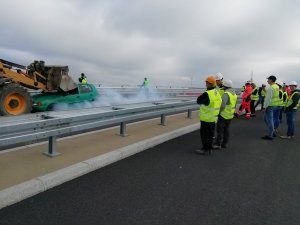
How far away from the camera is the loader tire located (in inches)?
418

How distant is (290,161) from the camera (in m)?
6.48

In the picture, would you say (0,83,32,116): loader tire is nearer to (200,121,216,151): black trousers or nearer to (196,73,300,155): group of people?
(196,73,300,155): group of people

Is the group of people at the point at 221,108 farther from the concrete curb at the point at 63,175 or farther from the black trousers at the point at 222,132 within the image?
the concrete curb at the point at 63,175

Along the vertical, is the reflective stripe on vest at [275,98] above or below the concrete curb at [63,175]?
above

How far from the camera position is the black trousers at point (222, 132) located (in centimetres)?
749

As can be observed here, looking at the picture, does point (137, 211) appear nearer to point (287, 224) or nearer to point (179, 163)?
point (287, 224)

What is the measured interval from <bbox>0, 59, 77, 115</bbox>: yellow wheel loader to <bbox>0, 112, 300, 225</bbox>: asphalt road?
6.46 meters

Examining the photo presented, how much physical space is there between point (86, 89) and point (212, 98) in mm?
8321

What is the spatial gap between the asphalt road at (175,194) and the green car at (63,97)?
6.90 m

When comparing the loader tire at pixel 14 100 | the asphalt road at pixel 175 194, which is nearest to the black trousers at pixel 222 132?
the asphalt road at pixel 175 194

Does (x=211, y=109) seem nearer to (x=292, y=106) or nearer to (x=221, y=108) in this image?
(x=221, y=108)

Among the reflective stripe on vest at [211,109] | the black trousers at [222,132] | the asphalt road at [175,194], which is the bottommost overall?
the asphalt road at [175,194]

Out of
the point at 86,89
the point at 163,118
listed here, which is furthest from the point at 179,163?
the point at 86,89

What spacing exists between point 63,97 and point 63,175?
8599 millimetres
